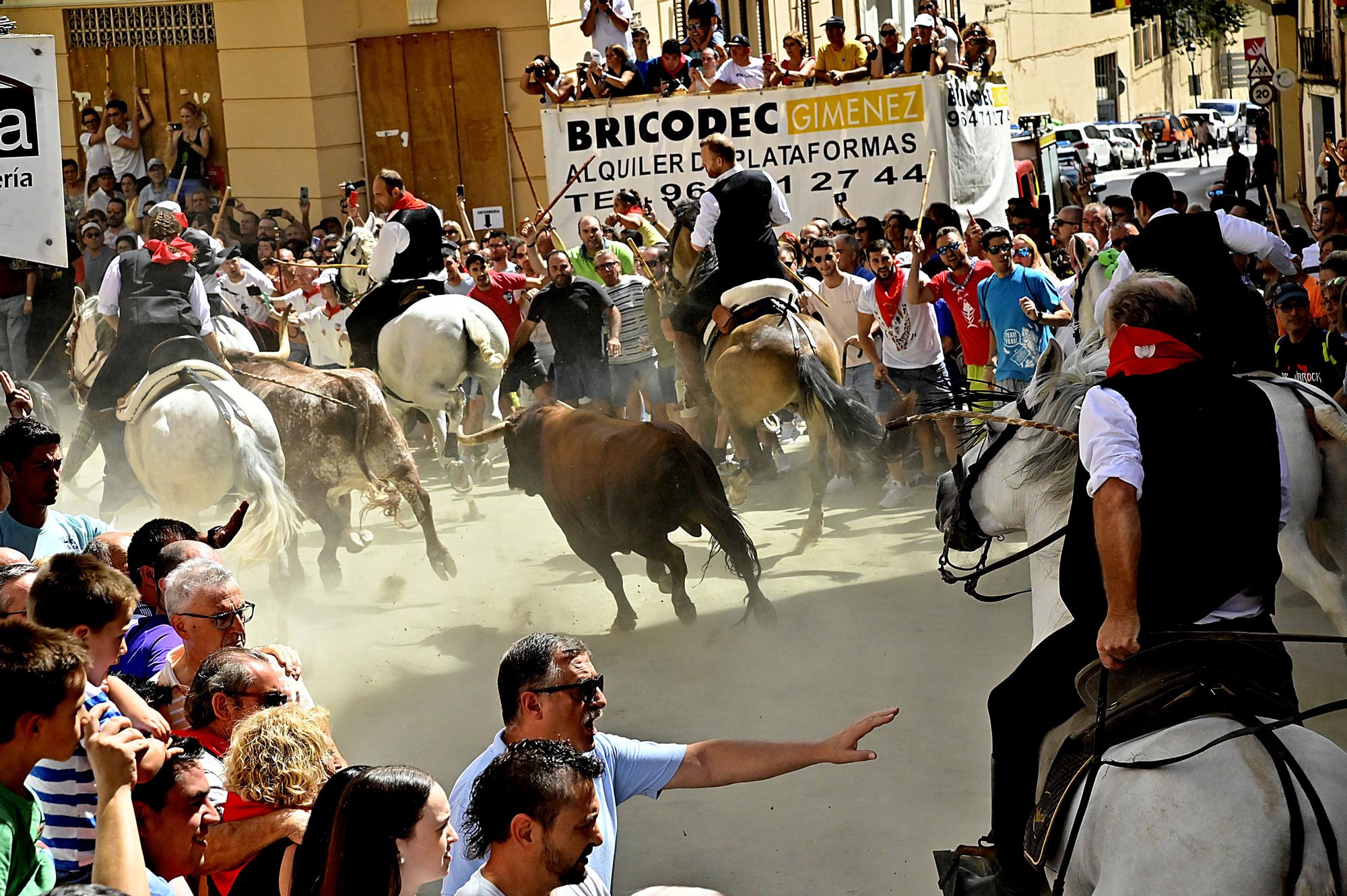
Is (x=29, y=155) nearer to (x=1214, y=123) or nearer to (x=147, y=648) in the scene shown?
(x=147, y=648)

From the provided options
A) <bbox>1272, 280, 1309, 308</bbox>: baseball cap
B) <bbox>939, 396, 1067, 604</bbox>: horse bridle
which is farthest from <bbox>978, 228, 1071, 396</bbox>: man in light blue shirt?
<bbox>939, 396, 1067, 604</bbox>: horse bridle

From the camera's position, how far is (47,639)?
8.34ft

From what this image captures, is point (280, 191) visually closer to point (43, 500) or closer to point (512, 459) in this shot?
point (512, 459)

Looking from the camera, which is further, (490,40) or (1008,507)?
(490,40)

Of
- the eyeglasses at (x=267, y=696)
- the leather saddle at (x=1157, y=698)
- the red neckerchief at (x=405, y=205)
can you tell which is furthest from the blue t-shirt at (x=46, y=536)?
the red neckerchief at (x=405, y=205)

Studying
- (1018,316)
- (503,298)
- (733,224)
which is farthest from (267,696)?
(503,298)

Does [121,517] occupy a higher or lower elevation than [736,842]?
higher

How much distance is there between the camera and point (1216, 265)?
248 inches

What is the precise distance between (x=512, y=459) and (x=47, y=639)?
5633 mm

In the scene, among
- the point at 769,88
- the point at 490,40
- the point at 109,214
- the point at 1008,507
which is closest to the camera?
the point at 1008,507

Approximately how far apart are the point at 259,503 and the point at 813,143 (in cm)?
651

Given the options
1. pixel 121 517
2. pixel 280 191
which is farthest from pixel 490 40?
pixel 121 517

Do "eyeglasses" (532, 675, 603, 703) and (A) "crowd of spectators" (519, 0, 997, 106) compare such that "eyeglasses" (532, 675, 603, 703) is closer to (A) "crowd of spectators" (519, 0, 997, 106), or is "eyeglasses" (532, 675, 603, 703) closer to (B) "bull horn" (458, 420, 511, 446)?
(B) "bull horn" (458, 420, 511, 446)

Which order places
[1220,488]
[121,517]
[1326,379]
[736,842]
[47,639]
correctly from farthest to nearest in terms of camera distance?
[121,517] < [1326,379] < [736,842] < [1220,488] < [47,639]
